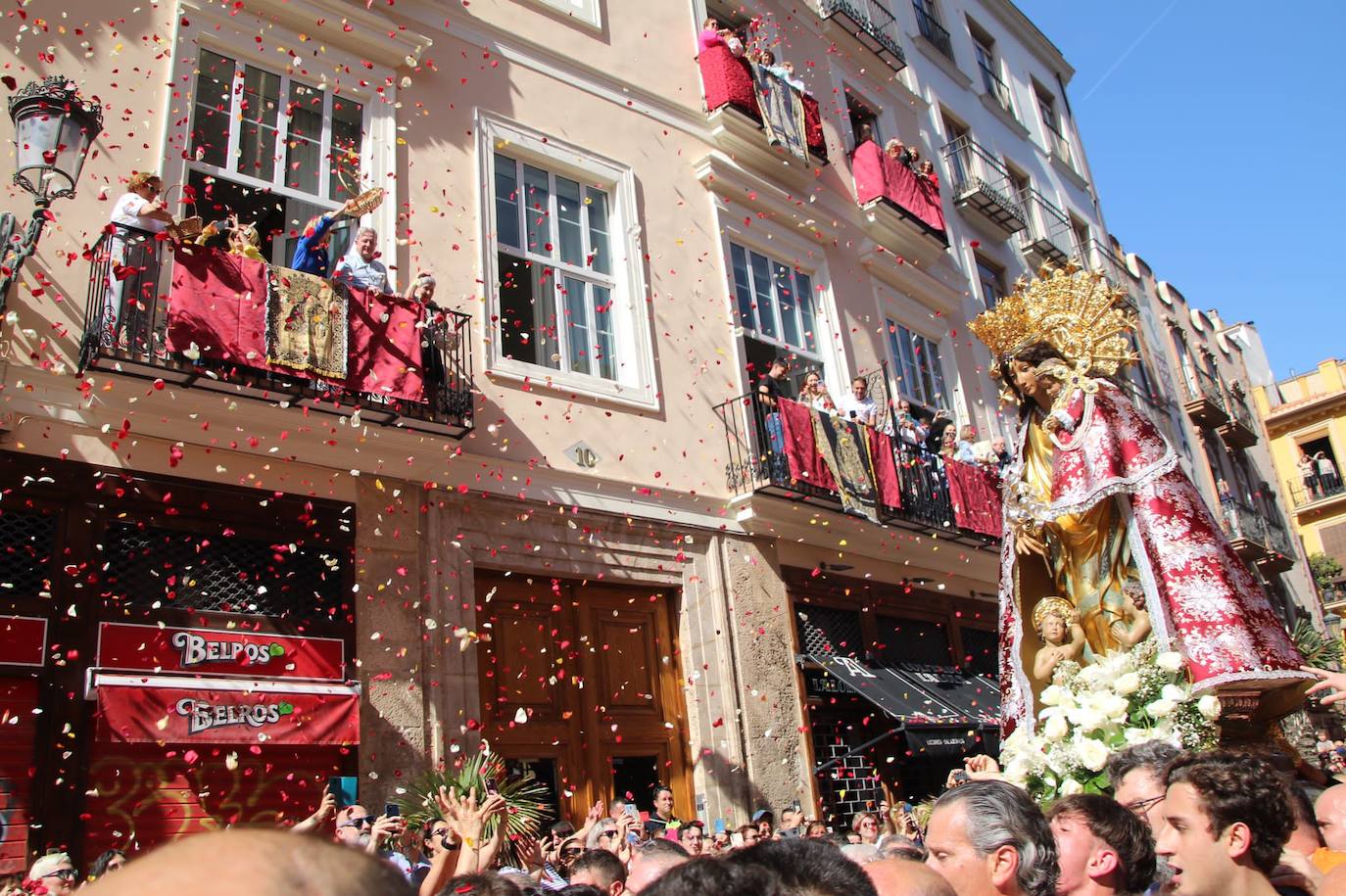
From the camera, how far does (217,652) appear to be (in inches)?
299

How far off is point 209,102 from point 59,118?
9.92 feet

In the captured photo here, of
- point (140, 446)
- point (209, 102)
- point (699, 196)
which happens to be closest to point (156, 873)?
point (140, 446)

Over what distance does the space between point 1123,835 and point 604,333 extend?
835 centimetres

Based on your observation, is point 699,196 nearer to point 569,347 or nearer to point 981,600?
point 569,347

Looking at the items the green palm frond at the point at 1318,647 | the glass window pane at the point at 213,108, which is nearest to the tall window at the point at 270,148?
the glass window pane at the point at 213,108

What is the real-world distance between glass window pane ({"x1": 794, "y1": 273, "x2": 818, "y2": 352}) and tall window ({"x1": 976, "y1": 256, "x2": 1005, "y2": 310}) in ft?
16.0

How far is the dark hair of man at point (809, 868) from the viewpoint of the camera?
81.6 inches

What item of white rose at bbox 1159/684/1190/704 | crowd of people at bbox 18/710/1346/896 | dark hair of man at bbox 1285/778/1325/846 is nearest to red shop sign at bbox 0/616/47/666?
crowd of people at bbox 18/710/1346/896

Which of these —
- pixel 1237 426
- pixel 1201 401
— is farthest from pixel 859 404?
pixel 1237 426

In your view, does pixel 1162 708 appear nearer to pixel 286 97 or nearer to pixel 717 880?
pixel 717 880

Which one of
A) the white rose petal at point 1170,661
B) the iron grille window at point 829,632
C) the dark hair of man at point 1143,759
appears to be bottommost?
the dark hair of man at point 1143,759

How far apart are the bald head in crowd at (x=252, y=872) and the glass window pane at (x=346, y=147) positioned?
361 inches

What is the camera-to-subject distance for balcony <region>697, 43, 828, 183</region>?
42.7 feet

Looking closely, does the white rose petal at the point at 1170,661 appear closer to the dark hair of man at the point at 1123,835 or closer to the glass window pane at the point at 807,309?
the dark hair of man at the point at 1123,835
